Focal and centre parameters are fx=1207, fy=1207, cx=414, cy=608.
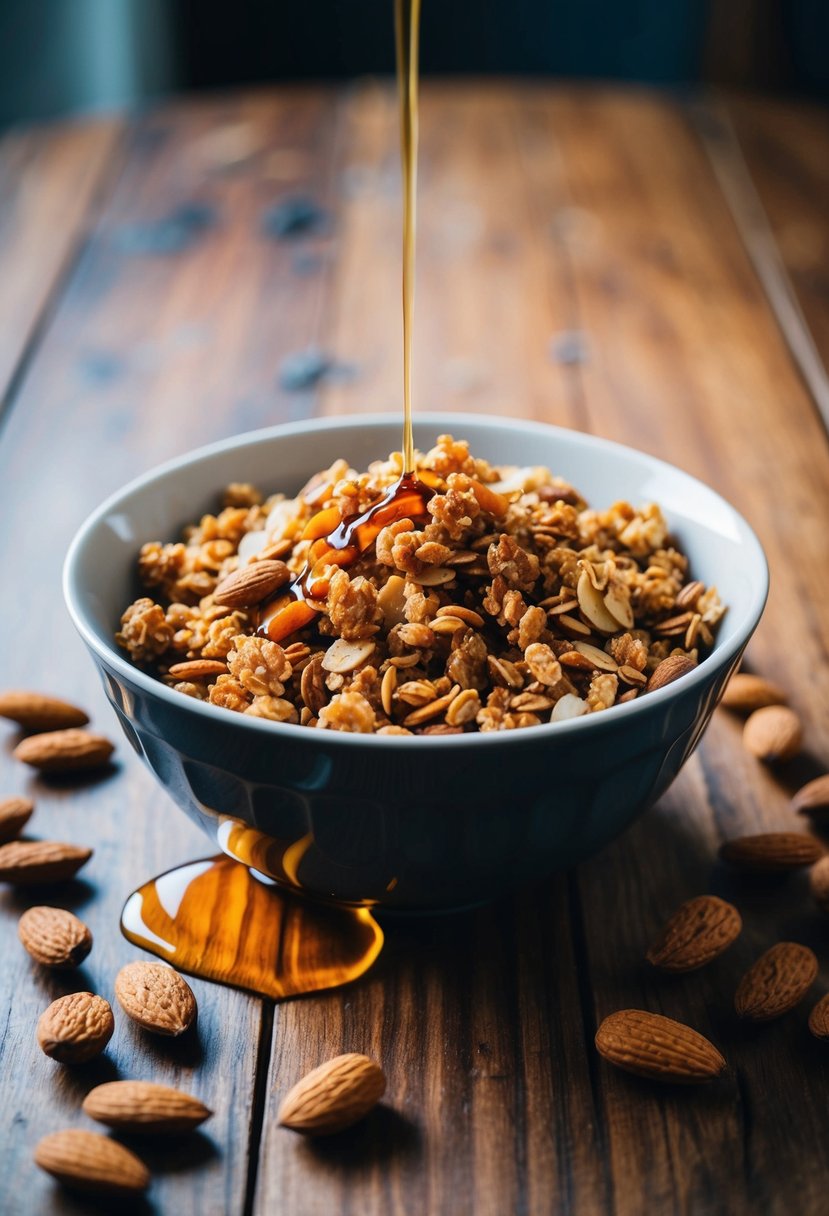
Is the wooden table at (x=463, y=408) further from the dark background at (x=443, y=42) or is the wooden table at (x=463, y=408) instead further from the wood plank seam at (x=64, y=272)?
the dark background at (x=443, y=42)

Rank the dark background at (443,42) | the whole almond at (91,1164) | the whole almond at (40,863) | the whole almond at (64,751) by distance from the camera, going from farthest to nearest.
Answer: the dark background at (443,42) → the whole almond at (64,751) → the whole almond at (40,863) → the whole almond at (91,1164)

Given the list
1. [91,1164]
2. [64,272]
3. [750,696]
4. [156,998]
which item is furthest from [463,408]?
[91,1164]

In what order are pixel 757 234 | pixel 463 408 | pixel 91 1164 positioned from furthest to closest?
1. pixel 757 234
2. pixel 463 408
3. pixel 91 1164

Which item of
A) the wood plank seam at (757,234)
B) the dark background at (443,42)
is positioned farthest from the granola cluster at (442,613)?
the dark background at (443,42)

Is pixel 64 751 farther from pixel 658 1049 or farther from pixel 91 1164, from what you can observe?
pixel 658 1049

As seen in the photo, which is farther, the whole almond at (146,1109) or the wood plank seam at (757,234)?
the wood plank seam at (757,234)

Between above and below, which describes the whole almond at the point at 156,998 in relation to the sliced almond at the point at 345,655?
below

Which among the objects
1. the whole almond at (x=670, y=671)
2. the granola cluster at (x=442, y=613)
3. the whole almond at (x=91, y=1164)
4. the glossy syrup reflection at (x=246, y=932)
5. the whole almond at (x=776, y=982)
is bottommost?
the whole almond at (x=776, y=982)
